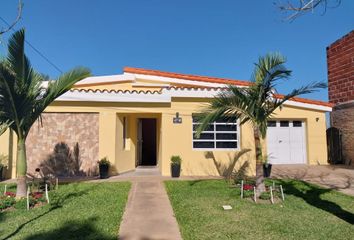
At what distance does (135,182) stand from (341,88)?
521 inches

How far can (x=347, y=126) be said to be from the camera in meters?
15.8

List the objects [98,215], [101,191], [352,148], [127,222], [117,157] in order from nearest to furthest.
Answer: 1. [127,222]
2. [98,215]
3. [101,191]
4. [117,157]
5. [352,148]

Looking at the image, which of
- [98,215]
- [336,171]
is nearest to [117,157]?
[98,215]

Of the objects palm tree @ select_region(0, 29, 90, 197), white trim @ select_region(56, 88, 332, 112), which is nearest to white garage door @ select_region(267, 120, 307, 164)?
white trim @ select_region(56, 88, 332, 112)

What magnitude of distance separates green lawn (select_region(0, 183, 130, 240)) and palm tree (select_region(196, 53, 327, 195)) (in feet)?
11.0

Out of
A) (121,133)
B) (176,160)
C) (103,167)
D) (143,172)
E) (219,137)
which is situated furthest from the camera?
(143,172)

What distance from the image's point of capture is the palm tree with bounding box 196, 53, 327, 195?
7.82 metres

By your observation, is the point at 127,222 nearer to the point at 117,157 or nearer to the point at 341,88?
the point at 117,157

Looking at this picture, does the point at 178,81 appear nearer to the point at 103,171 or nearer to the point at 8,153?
the point at 103,171

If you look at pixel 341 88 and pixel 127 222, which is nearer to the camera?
pixel 127 222

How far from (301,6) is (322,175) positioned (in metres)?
9.43

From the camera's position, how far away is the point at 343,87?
53.0 ft

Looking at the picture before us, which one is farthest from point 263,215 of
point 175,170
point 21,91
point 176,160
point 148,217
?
point 21,91

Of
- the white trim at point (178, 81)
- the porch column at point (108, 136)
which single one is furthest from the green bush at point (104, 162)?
the white trim at point (178, 81)
